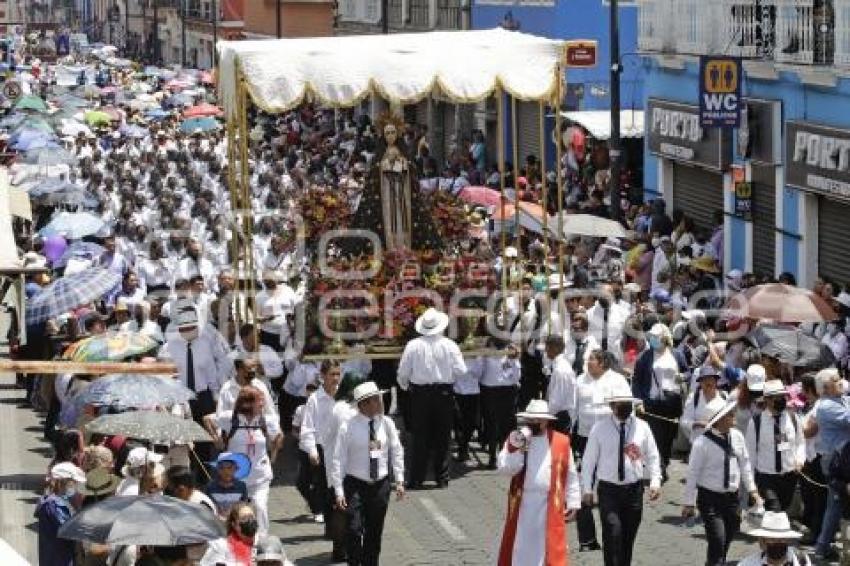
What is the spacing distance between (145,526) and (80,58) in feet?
406

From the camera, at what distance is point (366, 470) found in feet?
51.8

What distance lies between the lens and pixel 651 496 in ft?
49.8

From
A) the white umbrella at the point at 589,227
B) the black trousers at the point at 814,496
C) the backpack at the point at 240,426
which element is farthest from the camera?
the white umbrella at the point at 589,227

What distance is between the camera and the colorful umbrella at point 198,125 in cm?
5453

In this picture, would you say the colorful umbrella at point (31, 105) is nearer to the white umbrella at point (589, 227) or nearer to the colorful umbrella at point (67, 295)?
the white umbrella at point (589, 227)

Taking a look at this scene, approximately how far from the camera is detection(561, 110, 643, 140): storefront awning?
36.5 m

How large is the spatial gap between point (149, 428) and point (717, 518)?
3.84m

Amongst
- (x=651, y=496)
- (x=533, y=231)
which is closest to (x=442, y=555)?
(x=651, y=496)

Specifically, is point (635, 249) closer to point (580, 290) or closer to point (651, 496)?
point (580, 290)

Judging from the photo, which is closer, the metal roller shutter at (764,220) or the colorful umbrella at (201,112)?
the metal roller shutter at (764,220)

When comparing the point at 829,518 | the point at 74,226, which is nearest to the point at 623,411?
the point at 829,518

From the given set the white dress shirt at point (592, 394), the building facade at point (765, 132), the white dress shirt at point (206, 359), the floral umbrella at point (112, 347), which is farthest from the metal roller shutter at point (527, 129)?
the white dress shirt at point (592, 394)

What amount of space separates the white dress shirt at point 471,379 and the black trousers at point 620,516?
5048mm

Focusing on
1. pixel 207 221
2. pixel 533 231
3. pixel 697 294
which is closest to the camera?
pixel 697 294
